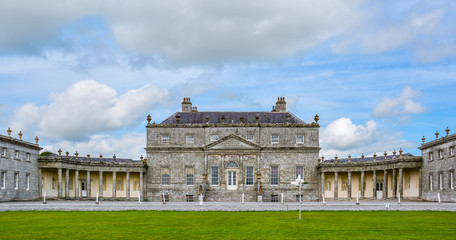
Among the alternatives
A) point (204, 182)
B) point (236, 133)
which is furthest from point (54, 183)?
point (236, 133)

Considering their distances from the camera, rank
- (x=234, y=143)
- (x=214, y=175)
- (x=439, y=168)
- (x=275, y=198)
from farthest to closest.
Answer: (x=214, y=175) → (x=234, y=143) → (x=275, y=198) → (x=439, y=168)

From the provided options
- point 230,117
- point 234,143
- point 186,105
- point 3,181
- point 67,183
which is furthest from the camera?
point 186,105

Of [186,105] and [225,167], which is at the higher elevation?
[186,105]

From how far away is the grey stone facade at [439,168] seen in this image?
140 ft

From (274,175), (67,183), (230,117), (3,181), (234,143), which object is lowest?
(67,183)

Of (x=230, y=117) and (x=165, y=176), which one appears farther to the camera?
(x=230, y=117)

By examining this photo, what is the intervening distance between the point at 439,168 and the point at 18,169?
35758 millimetres

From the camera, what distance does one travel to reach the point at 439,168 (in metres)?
44.9

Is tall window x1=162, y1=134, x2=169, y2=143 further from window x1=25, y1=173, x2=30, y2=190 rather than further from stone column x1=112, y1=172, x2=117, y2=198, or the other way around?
window x1=25, y1=173, x2=30, y2=190

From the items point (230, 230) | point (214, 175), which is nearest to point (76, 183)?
point (214, 175)

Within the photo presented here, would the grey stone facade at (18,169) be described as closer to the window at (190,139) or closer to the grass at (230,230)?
the window at (190,139)

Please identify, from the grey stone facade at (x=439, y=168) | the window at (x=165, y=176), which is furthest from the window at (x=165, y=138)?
the grey stone facade at (x=439, y=168)

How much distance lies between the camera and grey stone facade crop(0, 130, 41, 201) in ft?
148

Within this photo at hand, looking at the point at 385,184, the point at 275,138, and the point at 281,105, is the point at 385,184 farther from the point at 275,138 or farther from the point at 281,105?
the point at 281,105
